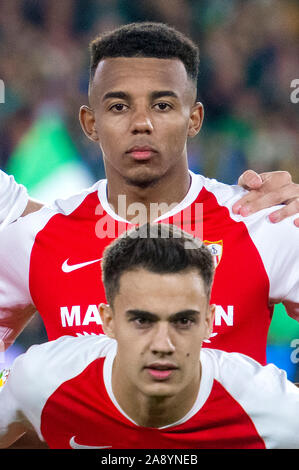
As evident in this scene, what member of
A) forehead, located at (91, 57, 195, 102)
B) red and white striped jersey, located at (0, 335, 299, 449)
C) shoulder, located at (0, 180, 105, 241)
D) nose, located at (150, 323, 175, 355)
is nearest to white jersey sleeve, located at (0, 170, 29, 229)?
shoulder, located at (0, 180, 105, 241)

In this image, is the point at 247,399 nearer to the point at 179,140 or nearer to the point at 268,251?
the point at 268,251

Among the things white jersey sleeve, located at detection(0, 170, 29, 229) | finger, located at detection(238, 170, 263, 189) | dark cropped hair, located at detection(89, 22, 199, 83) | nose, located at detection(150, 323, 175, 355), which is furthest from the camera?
white jersey sleeve, located at detection(0, 170, 29, 229)

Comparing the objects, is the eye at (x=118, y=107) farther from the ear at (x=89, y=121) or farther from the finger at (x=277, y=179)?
the finger at (x=277, y=179)

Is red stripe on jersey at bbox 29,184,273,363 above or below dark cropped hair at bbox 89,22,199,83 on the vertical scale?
below

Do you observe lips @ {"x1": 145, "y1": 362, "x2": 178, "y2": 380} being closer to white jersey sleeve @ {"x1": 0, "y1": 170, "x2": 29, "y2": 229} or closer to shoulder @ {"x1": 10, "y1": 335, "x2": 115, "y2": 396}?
shoulder @ {"x1": 10, "y1": 335, "x2": 115, "y2": 396}

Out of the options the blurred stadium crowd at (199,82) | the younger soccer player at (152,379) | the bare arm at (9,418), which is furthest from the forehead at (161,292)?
the blurred stadium crowd at (199,82)

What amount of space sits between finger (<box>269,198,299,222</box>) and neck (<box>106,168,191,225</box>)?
251 millimetres

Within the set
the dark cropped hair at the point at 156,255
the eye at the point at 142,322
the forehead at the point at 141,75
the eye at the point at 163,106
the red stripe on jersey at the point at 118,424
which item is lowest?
the red stripe on jersey at the point at 118,424

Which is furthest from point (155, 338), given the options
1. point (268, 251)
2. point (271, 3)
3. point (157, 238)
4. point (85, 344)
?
point (271, 3)

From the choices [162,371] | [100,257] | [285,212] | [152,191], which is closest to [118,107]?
[152,191]

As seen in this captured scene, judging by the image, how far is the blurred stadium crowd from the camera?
308 centimetres

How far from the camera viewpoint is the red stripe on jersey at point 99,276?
1880 millimetres

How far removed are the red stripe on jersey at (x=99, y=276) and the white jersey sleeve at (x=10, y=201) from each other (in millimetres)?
138

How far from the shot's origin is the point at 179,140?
185 cm
